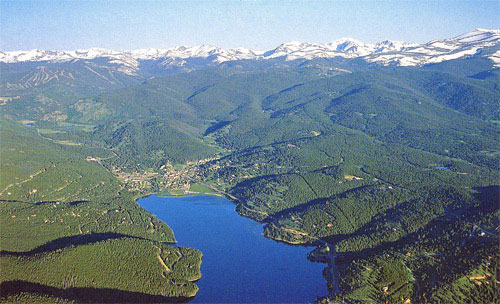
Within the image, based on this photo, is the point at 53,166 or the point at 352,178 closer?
the point at 352,178

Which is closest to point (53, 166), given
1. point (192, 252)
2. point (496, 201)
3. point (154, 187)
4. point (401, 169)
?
point (154, 187)

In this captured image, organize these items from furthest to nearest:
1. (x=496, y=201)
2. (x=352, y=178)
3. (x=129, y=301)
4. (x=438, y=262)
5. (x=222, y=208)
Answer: (x=352, y=178), (x=222, y=208), (x=496, y=201), (x=438, y=262), (x=129, y=301)

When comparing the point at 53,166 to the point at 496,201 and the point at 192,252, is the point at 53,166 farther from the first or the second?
the point at 496,201

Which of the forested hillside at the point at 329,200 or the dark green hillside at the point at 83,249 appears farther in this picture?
the forested hillside at the point at 329,200

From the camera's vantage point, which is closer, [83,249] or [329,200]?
[83,249]

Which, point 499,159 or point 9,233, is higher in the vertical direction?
point 9,233

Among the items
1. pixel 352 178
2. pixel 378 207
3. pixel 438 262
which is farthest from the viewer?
pixel 352 178

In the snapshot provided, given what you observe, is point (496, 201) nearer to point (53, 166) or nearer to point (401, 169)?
point (401, 169)

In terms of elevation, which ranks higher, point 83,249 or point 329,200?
point 83,249

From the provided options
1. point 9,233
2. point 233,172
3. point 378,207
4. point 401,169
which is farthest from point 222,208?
point 401,169

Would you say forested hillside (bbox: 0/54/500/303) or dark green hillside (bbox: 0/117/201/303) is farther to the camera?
forested hillside (bbox: 0/54/500/303)
